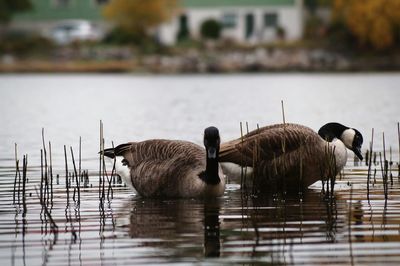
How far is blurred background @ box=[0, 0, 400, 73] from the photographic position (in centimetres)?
10238

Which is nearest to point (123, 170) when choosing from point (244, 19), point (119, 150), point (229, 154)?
point (119, 150)

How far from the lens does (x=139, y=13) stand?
10331 centimetres

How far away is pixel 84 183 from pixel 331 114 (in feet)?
83.3

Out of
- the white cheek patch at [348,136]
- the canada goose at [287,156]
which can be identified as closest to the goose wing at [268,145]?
the canada goose at [287,156]

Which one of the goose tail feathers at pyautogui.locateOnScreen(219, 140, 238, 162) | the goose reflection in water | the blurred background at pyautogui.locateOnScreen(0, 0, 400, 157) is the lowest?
the goose reflection in water

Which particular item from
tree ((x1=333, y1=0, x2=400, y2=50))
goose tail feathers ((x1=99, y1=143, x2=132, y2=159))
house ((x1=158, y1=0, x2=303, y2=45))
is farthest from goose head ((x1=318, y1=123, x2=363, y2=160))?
house ((x1=158, y1=0, x2=303, y2=45))

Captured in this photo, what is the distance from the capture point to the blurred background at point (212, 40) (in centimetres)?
10238

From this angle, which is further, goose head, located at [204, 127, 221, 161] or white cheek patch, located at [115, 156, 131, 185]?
white cheek patch, located at [115, 156, 131, 185]

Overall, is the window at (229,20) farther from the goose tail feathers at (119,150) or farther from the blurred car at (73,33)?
the goose tail feathers at (119,150)

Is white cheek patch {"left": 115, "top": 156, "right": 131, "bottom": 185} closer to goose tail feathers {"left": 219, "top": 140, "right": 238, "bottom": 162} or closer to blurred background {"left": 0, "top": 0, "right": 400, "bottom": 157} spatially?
goose tail feathers {"left": 219, "top": 140, "right": 238, "bottom": 162}

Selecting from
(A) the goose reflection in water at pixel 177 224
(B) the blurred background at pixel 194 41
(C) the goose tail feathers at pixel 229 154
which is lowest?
(A) the goose reflection in water at pixel 177 224

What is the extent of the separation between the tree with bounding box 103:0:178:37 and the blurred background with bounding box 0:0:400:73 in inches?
3.3

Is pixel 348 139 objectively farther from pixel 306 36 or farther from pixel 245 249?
pixel 306 36

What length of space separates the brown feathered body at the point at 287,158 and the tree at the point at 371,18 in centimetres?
8018
